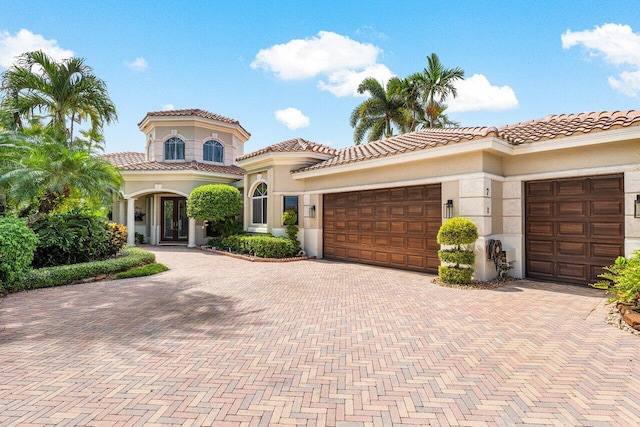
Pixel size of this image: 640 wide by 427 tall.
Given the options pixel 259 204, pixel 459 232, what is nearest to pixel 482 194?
pixel 459 232

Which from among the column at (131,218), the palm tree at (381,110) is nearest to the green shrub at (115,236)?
the column at (131,218)

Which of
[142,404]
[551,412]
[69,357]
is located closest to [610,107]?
[551,412]

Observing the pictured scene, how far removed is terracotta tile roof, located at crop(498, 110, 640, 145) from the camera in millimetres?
8156

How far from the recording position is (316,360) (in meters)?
4.40

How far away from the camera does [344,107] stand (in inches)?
1080

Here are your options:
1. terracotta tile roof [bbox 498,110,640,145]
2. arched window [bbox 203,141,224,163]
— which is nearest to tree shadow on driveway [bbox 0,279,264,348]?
terracotta tile roof [bbox 498,110,640,145]

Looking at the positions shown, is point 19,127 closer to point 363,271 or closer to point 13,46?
point 13,46

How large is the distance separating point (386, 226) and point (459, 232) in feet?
11.2

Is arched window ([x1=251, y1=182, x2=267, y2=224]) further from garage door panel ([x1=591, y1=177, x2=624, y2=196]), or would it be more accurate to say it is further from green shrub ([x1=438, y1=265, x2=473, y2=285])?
garage door panel ([x1=591, y1=177, x2=624, y2=196])

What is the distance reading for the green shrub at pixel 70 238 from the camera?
10.1 meters

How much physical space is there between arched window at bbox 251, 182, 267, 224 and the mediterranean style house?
0.09 m

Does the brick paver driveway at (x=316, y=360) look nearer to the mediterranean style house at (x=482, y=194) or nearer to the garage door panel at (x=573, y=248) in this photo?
the garage door panel at (x=573, y=248)

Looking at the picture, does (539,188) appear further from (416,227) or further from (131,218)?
(131,218)

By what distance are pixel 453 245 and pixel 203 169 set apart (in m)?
15.3
